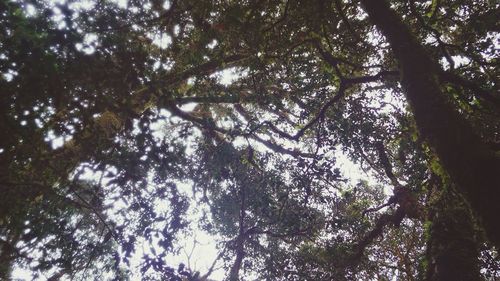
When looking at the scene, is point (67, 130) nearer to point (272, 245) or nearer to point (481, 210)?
point (481, 210)

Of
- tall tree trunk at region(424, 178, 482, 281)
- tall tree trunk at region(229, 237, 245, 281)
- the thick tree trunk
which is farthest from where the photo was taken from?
tall tree trunk at region(229, 237, 245, 281)

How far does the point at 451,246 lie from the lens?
6969 millimetres

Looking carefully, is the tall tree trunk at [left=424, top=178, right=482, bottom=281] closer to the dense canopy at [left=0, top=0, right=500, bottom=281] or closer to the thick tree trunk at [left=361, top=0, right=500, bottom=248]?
the dense canopy at [left=0, top=0, right=500, bottom=281]

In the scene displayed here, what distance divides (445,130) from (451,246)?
3969mm

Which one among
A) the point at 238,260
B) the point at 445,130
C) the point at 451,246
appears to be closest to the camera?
the point at 445,130

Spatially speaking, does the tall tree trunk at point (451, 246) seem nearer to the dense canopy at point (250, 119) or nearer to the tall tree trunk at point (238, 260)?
the dense canopy at point (250, 119)

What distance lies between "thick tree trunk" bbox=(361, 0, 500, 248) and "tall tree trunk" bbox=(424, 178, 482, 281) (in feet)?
8.36

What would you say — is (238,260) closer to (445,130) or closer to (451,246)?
(451,246)

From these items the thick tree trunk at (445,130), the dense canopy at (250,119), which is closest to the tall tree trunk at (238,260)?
the dense canopy at (250,119)

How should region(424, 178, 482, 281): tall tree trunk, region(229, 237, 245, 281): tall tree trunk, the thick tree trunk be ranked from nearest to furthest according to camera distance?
the thick tree trunk
region(424, 178, 482, 281): tall tree trunk
region(229, 237, 245, 281): tall tree trunk

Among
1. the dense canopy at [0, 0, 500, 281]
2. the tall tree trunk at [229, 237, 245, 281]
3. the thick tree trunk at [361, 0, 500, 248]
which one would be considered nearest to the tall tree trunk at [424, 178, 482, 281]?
the dense canopy at [0, 0, 500, 281]

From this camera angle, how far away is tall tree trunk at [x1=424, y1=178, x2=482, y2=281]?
6.48 metres

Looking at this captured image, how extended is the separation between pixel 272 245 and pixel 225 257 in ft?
9.45

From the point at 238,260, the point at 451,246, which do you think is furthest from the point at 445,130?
the point at 238,260
